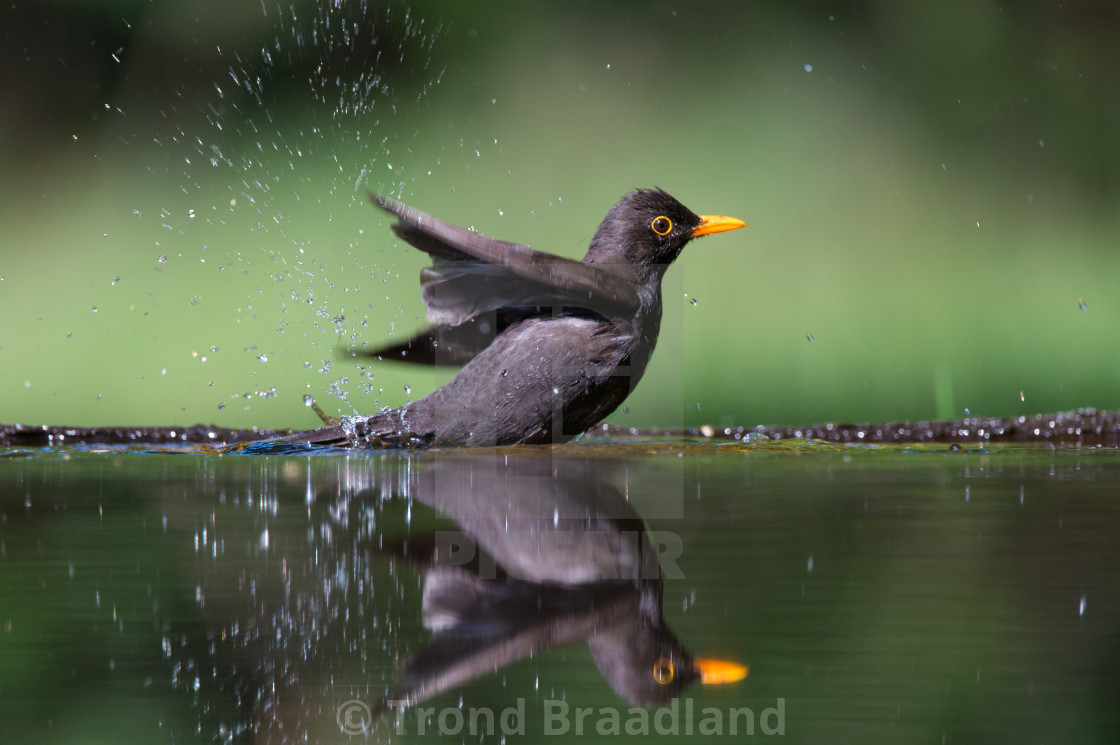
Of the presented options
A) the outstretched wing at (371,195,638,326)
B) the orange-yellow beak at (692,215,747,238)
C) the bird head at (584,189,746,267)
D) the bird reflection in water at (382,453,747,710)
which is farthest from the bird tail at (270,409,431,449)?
the bird reflection in water at (382,453,747,710)

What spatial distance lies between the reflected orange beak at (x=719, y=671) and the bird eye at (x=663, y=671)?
0.03 m

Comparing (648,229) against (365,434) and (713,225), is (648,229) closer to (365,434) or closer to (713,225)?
(713,225)

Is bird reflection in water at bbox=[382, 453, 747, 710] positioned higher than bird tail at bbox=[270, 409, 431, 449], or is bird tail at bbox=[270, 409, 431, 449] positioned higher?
bird tail at bbox=[270, 409, 431, 449]

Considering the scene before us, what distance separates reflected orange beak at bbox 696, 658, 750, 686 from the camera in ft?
4.57

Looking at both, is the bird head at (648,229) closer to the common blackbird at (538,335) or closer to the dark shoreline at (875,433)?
the common blackbird at (538,335)

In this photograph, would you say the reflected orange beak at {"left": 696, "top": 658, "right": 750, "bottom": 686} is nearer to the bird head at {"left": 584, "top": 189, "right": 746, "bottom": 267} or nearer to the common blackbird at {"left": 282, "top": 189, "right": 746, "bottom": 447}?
the common blackbird at {"left": 282, "top": 189, "right": 746, "bottom": 447}

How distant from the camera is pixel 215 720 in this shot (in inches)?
49.1

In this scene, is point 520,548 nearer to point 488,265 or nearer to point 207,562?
point 207,562

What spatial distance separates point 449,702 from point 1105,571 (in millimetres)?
1186
